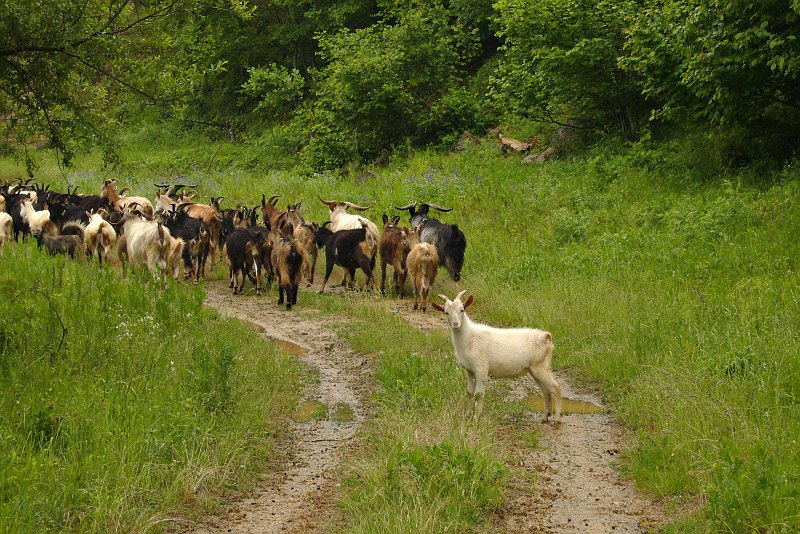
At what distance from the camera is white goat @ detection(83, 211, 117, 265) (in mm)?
16625

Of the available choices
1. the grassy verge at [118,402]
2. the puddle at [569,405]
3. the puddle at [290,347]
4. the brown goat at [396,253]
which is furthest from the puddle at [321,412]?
the brown goat at [396,253]

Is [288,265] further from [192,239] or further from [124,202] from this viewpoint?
[124,202]

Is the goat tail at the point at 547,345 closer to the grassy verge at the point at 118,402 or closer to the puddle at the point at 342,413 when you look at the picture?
the puddle at the point at 342,413

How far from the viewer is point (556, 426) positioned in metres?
8.97

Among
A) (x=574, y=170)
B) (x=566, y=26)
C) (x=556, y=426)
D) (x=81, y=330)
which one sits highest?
(x=566, y=26)

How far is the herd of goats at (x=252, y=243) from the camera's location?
1538cm

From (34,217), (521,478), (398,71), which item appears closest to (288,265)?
(34,217)

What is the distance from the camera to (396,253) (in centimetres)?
1620

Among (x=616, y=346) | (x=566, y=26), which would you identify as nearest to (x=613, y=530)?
(x=616, y=346)

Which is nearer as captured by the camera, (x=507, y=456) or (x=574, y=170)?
(x=507, y=456)

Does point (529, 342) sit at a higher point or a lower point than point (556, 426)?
higher

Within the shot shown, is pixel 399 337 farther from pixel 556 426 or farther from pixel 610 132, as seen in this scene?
pixel 610 132

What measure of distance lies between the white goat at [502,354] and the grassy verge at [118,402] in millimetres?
1986

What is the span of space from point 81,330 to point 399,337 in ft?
14.5
